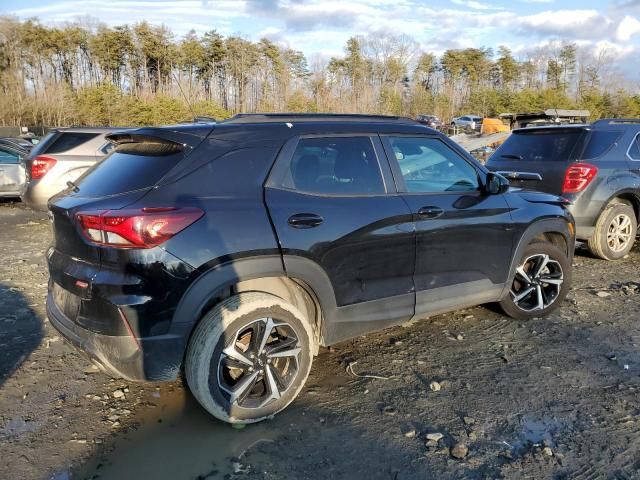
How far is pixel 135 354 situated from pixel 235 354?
0.54 meters

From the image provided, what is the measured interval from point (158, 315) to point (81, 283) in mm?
512

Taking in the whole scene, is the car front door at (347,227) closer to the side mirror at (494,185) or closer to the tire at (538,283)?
the side mirror at (494,185)

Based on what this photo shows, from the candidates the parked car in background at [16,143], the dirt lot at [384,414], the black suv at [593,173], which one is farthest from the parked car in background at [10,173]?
the black suv at [593,173]

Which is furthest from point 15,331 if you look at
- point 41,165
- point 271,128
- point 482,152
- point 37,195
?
point 482,152

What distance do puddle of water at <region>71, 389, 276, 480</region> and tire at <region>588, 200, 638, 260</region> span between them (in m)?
5.33

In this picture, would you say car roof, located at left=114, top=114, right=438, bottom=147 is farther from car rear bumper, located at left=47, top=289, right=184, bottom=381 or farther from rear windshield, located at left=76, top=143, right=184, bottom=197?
car rear bumper, located at left=47, top=289, right=184, bottom=381

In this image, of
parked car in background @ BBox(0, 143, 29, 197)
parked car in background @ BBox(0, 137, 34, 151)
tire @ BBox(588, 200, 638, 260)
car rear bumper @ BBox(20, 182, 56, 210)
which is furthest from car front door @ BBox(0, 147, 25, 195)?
tire @ BBox(588, 200, 638, 260)

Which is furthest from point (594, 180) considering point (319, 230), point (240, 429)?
point (240, 429)

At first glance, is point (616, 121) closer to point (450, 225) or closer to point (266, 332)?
point (450, 225)

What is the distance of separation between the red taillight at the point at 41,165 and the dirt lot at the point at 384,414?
4.98 meters

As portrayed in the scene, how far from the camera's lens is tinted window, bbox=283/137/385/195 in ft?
11.0

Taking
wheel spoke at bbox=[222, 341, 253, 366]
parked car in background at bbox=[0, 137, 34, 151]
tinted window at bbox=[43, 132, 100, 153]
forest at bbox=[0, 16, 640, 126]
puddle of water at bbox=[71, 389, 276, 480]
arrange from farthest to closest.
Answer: forest at bbox=[0, 16, 640, 126] < parked car in background at bbox=[0, 137, 34, 151] < tinted window at bbox=[43, 132, 100, 153] < wheel spoke at bbox=[222, 341, 253, 366] < puddle of water at bbox=[71, 389, 276, 480]

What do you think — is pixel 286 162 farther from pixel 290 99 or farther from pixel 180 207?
pixel 290 99

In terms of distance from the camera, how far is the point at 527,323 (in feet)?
15.5
